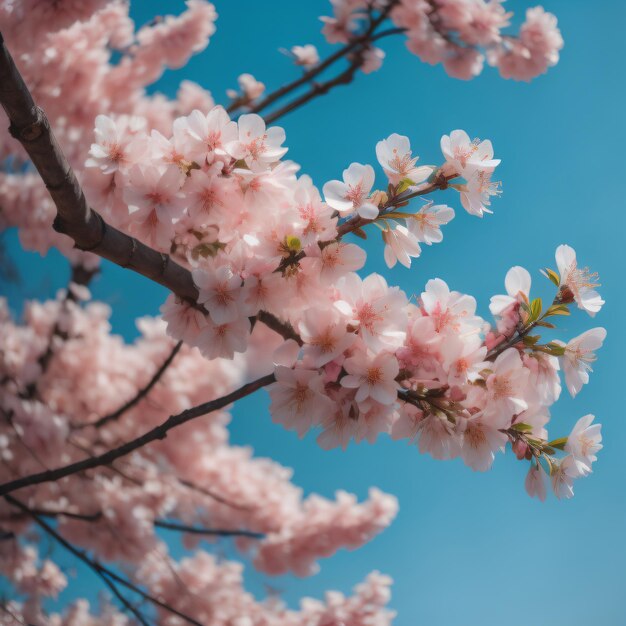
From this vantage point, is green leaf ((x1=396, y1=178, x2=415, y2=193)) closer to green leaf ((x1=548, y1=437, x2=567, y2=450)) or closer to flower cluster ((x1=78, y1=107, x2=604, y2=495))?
flower cluster ((x1=78, y1=107, x2=604, y2=495))

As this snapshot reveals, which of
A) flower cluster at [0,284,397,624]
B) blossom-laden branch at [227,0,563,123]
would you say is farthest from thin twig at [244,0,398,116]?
flower cluster at [0,284,397,624]

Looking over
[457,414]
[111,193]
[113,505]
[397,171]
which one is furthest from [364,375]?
[113,505]

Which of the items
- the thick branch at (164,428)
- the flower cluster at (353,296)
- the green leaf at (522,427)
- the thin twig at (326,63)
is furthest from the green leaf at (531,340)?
the thin twig at (326,63)

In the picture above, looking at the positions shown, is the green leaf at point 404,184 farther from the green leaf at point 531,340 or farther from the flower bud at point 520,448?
the flower bud at point 520,448

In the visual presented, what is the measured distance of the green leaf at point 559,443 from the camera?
1.14 m

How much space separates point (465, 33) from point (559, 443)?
3286 millimetres

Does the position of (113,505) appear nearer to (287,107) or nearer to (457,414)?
(287,107)

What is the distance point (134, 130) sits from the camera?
4.42 feet

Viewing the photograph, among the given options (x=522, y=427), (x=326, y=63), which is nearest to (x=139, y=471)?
(x=326, y=63)

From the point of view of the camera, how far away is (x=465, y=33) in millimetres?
3689

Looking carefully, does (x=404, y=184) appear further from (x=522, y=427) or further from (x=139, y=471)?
(x=139, y=471)

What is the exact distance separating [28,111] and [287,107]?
2.36 metres

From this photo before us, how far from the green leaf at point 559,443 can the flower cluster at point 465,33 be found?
3008mm

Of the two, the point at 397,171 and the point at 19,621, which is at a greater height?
the point at 397,171
